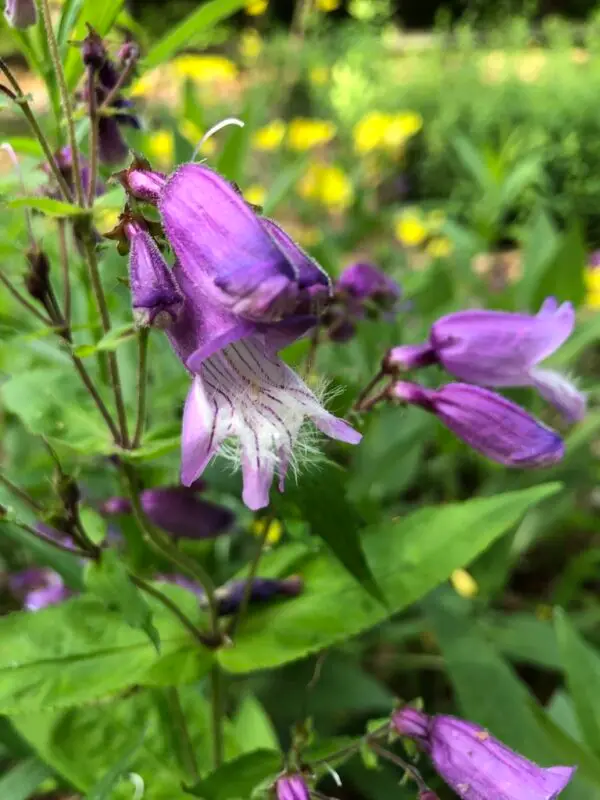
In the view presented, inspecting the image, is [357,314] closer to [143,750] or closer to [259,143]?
[143,750]

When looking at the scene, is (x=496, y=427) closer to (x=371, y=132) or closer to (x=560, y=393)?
(x=560, y=393)

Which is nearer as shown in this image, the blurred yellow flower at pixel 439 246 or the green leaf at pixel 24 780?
the green leaf at pixel 24 780

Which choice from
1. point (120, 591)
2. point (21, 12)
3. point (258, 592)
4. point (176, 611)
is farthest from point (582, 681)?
point (21, 12)

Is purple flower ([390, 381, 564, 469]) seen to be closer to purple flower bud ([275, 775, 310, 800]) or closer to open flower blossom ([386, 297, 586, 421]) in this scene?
open flower blossom ([386, 297, 586, 421])

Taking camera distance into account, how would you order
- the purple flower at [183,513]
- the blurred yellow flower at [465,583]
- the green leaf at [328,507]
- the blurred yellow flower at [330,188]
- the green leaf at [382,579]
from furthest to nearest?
1. the blurred yellow flower at [330,188]
2. the blurred yellow flower at [465,583]
3. the purple flower at [183,513]
4. the green leaf at [382,579]
5. the green leaf at [328,507]

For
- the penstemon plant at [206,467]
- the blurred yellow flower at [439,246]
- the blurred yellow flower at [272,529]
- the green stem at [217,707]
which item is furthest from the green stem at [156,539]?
the blurred yellow flower at [439,246]

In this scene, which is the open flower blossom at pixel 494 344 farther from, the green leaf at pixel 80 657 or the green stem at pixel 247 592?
the green leaf at pixel 80 657
